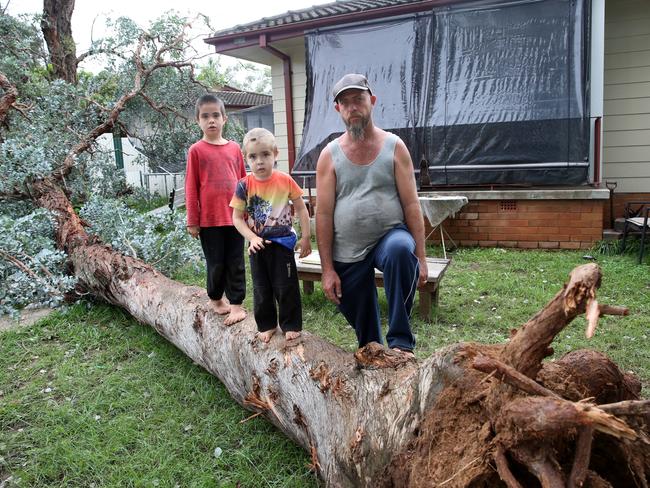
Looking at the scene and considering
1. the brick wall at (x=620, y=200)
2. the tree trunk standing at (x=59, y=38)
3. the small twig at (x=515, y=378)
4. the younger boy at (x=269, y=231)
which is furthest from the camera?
the tree trunk standing at (x=59, y=38)

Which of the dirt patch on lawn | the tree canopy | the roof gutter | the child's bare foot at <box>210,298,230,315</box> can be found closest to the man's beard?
the child's bare foot at <box>210,298,230,315</box>

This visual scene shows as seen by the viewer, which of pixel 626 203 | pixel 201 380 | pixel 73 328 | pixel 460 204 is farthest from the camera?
pixel 626 203

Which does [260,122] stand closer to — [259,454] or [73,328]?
[73,328]

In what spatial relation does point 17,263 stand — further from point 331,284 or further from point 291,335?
point 331,284

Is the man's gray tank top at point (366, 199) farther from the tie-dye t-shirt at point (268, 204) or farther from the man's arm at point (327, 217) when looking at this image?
the tie-dye t-shirt at point (268, 204)

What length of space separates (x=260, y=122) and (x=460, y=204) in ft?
54.9

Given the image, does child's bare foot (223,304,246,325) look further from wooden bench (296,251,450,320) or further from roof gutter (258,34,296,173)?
roof gutter (258,34,296,173)

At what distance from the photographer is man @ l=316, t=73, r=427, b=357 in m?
2.59

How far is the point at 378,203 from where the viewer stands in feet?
8.77

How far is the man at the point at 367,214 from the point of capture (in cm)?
259

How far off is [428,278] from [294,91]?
6097mm

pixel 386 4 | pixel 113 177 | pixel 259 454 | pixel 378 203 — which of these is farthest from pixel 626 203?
pixel 113 177

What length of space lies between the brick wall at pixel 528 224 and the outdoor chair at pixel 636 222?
0.31 meters

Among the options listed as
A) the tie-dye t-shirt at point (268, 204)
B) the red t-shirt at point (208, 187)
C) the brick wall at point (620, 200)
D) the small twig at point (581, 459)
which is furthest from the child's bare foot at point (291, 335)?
the brick wall at point (620, 200)
